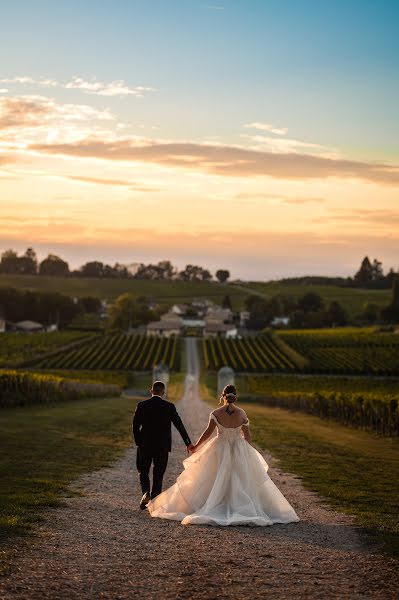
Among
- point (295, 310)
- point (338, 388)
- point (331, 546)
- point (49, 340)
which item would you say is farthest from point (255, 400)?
point (295, 310)

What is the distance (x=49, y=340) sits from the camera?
416 feet

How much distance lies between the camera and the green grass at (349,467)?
1316 cm

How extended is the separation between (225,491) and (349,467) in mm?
8665

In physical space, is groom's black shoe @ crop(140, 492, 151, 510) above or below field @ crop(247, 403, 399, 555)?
above

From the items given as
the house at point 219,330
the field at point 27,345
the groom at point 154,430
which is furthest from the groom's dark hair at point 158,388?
the house at point 219,330

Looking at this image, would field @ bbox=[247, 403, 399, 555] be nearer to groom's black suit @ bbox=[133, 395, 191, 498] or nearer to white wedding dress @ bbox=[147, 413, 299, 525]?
white wedding dress @ bbox=[147, 413, 299, 525]

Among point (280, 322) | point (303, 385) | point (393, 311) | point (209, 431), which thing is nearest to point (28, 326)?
point (280, 322)

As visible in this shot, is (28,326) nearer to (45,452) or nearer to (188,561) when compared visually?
(45,452)

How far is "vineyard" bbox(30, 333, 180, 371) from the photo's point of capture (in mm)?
98812

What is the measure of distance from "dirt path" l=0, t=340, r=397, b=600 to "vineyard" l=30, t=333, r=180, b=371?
8455 cm

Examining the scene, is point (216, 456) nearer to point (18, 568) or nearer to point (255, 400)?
point (18, 568)

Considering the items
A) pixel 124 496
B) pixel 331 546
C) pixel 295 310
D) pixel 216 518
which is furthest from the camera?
pixel 295 310

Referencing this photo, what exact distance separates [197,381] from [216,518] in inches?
3024

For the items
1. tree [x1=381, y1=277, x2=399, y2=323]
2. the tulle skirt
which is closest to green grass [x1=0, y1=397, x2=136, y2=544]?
the tulle skirt
